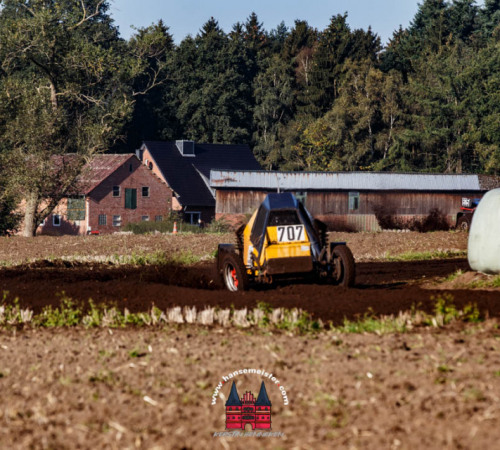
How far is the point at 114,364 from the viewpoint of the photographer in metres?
9.80

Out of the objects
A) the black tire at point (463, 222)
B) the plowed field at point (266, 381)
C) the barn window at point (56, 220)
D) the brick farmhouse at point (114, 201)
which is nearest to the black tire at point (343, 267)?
the plowed field at point (266, 381)

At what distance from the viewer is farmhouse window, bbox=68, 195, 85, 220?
7862cm

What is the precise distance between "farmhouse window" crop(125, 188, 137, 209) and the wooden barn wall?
54.3ft

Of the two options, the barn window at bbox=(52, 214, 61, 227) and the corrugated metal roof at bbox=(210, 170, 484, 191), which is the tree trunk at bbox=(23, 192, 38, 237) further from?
the barn window at bbox=(52, 214, 61, 227)

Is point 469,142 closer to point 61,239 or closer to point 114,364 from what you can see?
point 61,239

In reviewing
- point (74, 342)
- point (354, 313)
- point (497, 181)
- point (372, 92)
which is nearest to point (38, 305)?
point (74, 342)

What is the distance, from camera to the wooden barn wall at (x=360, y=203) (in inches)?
2606

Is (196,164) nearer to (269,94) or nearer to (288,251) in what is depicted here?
(269,94)

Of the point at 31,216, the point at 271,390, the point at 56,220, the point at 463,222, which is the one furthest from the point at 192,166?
the point at 271,390

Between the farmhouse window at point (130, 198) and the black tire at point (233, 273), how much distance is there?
63.4m

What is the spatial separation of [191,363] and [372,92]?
83007 mm

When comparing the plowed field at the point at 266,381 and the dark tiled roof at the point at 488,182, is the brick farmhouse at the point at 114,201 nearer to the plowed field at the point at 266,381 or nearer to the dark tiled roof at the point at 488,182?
the dark tiled roof at the point at 488,182

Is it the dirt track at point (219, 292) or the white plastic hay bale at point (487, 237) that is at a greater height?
the white plastic hay bale at point (487, 237)

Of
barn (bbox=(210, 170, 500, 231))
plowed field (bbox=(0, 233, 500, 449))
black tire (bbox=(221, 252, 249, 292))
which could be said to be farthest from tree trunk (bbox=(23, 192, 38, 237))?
plowed field (bbox=(0, 233, 500, 449))
